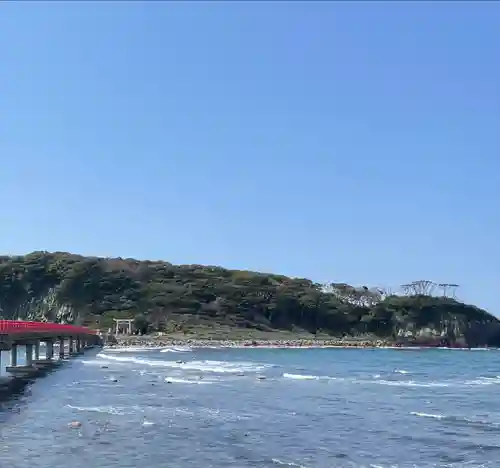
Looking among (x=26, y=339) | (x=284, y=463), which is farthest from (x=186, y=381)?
(x=284, y=463)

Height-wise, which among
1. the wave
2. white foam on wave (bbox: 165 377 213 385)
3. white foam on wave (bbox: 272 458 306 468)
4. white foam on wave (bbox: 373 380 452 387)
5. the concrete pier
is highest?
the concrete pier

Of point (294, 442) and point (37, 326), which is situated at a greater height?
point (37, 326)

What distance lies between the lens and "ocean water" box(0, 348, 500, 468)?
71.2 feet

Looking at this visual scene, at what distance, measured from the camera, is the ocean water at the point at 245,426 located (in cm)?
2169

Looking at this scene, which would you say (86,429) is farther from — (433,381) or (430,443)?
(433,381)

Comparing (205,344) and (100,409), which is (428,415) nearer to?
(100,409)

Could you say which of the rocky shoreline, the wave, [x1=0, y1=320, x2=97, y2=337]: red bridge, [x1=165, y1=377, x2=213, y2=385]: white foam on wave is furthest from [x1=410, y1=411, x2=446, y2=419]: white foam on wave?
the rocky shoreline

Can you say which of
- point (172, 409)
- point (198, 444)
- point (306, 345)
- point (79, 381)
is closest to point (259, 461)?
point (198, 444)

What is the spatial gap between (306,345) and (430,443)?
135 m

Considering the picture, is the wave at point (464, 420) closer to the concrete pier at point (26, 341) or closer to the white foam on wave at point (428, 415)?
the white foam on wave at point (428, 415)

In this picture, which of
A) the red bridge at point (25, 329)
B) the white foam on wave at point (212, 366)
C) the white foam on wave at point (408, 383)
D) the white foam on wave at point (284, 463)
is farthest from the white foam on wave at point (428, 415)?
the white foam on wave at point (212, 366)

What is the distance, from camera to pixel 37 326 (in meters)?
58.3

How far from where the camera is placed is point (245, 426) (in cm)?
2812

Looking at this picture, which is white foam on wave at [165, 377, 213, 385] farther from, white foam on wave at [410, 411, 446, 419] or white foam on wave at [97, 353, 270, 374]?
white foam on wave at [410, 411, 446, 419]
